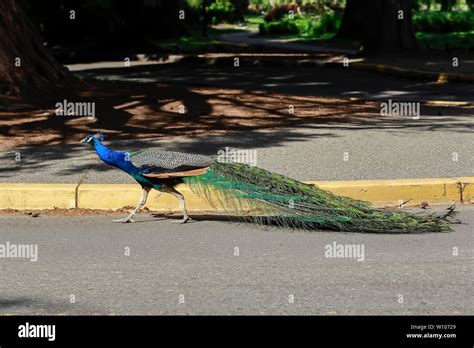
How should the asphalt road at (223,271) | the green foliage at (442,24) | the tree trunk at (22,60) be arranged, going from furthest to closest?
the green foliage at (442,24) < the tree trunk at (22,60) < the asphalt road at (223,271)

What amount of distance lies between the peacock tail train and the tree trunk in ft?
26.9

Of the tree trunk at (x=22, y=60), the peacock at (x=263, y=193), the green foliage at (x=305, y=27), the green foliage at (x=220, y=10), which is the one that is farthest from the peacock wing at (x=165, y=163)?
the green foliage at (x=220, y=10)

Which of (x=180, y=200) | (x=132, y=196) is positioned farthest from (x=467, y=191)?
(x=132, y=196)

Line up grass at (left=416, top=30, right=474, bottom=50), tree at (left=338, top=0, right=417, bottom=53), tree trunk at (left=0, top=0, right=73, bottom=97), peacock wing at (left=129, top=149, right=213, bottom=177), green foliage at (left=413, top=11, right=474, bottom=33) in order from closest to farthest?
peacock wing at (left=129, top=149, right=213, bottom=177)
tree trunk at (left=0, top=0, right=73, bottom=97)
tree at (left=338, top=0, right=417, bottom=53)
grass at (left=416, top=30, right=474, bottom=50)
green foliage at (left=413, top=11, right=474, bottom=33)

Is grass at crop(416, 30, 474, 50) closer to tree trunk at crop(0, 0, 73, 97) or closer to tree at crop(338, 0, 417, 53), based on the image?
tree at crop(338, 0, 417, 53)

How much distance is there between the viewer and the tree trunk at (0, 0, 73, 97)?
1595 cm

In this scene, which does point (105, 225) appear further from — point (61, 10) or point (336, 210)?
point (61, 10)

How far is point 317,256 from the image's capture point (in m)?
7.37

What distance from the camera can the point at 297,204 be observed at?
813 centimetres

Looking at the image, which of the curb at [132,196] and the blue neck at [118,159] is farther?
the curb at [132,196]

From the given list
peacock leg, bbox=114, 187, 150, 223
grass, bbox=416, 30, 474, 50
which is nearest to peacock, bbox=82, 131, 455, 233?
peacock leg, bbox=114, 187, 150, 223

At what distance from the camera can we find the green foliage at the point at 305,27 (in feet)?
174

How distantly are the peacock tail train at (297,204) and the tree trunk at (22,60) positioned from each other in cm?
821

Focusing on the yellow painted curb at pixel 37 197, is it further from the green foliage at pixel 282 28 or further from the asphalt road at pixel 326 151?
the green foliage at pixel 282 28
